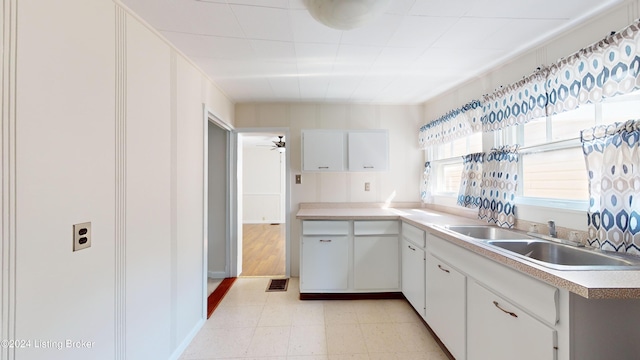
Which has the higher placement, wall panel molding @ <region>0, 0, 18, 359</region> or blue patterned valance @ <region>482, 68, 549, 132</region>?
blue patterned valance @ <region>482, 68, 549, 132</region>

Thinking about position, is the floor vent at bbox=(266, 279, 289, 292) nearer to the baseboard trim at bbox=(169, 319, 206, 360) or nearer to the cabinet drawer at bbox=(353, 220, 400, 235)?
the baseboard trim at bbox=(169, 319, 206, 360)

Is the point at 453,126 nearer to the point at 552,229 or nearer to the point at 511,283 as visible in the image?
A: the point at 552,229

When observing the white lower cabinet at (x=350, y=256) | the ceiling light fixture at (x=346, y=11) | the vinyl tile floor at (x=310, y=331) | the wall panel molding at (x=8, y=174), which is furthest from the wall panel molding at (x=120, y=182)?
the white lower cabinet at (x=350, y=256)

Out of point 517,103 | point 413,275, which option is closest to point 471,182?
point 517,103

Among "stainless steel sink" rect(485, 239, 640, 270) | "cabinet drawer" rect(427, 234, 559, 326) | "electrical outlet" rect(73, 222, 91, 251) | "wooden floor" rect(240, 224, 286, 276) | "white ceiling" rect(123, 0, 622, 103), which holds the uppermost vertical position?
"white ceiling" rect(123, 0, 622, 103)

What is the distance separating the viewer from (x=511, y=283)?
1206 mm

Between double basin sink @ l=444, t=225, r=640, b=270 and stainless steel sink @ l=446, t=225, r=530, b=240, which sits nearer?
double basin sink @ l=444, t=225, r=640, b=270

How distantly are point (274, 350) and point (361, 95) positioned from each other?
262 cm

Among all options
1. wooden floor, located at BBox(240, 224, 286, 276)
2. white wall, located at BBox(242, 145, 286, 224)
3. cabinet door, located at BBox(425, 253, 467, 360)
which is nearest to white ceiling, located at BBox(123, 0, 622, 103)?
cabinet door, located at BBox(425, 253, 467, 360)

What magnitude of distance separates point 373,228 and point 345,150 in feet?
3.16

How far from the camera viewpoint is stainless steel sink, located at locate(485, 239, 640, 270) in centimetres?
110

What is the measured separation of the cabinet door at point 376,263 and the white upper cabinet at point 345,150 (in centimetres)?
85

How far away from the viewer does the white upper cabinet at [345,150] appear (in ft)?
9.67

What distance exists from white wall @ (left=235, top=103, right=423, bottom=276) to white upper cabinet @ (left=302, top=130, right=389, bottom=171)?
0.96 feet
